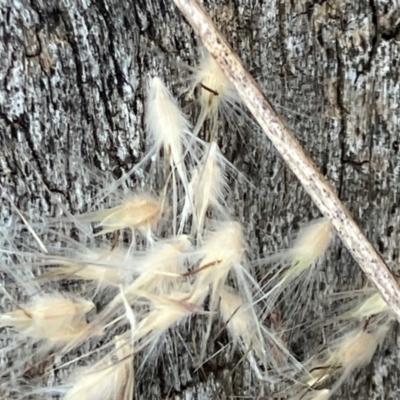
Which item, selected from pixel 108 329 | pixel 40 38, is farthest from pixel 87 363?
pixel 40 38

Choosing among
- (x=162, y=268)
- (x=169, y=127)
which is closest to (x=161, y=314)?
(x=162, y=268)

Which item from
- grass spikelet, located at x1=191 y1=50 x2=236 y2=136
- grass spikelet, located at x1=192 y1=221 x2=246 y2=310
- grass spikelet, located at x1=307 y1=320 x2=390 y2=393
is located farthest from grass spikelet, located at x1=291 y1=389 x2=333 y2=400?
grass spikelet, located at x1=191 y1=50 x2=236 y2=136

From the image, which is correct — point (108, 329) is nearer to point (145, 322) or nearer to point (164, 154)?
point (145, 322)

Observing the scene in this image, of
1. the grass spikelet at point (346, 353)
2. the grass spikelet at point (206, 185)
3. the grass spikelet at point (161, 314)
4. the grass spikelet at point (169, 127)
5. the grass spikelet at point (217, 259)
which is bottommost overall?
the grass spikelet at point (346, 353)

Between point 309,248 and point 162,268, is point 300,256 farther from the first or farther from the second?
point 162,268

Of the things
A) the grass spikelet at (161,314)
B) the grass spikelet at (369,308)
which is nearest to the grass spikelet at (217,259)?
the grass spikelet at (161,314)

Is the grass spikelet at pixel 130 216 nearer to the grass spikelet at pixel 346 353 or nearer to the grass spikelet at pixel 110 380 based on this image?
the grass spikelet at pixel 110 380
